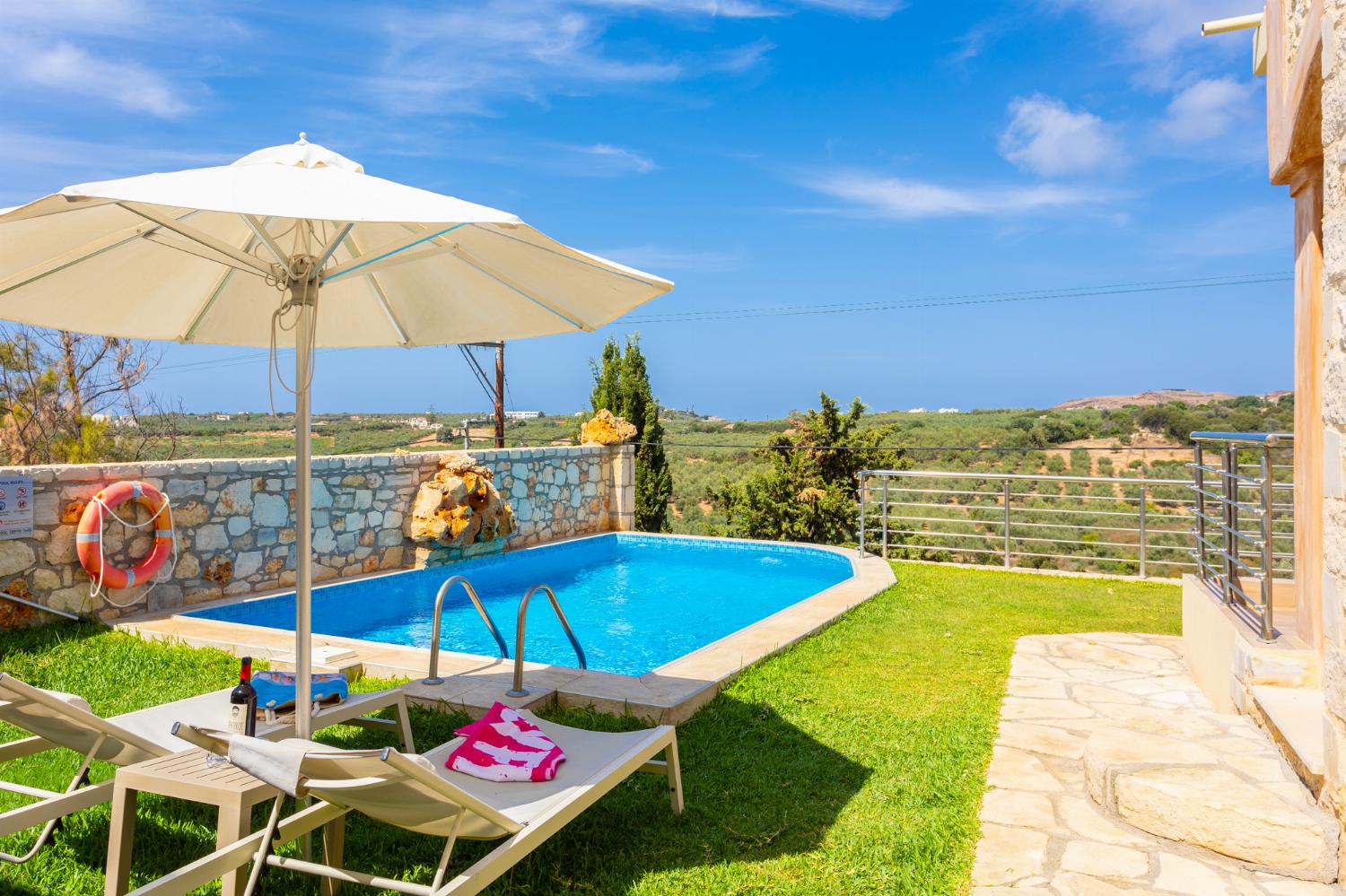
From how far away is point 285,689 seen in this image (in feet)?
10.5

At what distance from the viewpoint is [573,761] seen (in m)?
2.93

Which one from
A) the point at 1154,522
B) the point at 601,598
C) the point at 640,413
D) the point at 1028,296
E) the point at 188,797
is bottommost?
the point at 1154,522

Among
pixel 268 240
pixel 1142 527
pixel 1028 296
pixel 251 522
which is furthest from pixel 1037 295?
pixel 268 240

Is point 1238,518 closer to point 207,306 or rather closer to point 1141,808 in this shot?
point 1141,808

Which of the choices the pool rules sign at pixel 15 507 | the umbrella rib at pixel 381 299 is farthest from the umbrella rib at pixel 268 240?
the pool rules sign at pixel 15 507

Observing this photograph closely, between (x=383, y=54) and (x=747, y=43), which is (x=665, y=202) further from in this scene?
(x=383, y=54)

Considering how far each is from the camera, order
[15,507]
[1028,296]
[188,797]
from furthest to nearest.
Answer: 1. [1028,296]
2. [15,507]
3. [188,797]

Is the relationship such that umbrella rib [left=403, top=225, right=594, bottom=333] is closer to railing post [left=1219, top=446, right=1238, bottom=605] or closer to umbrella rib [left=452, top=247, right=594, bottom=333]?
umbrella rib [left=452, top=247, right=594, bottom=333]

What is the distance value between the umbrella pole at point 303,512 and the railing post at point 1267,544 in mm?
3925

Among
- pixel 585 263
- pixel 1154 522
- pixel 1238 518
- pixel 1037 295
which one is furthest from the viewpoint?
pixel 1037 295

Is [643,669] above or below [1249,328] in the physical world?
below

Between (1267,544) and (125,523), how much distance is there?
24.6 feet

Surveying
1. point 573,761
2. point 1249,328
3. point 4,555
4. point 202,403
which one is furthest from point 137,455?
point 1249,328

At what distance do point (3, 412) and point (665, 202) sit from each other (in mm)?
29563
